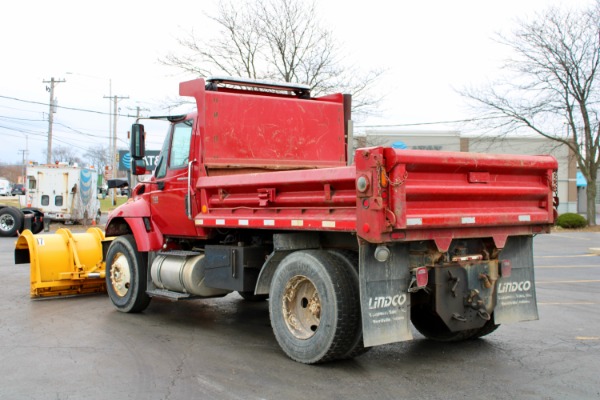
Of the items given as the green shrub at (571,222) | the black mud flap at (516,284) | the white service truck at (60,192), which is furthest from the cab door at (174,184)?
the green shrub at (571,222)

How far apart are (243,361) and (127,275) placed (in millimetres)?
3272

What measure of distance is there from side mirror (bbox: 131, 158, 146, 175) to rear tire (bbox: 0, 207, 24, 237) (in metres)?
17.3

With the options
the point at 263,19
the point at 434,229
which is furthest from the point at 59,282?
the point at 263,19

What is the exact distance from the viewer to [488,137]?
3391cm

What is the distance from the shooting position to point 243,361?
6.11 m

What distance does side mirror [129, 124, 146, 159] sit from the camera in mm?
8117

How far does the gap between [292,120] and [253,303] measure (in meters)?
3.03

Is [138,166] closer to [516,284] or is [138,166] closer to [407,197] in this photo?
[407,197]

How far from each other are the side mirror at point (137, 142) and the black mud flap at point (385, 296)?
13.1 ft

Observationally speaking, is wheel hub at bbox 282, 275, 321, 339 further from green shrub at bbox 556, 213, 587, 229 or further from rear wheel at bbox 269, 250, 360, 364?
green shrub at bbox 556, 213, 587, 229

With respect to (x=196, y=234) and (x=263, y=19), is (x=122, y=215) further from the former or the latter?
(x=263, y=19)

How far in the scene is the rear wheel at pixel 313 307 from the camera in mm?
5617

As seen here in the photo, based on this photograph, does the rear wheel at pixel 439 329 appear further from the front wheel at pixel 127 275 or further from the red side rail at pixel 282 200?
the front wheel at pixel 127 275

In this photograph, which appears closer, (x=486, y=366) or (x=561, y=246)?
(x=486, y=366)
